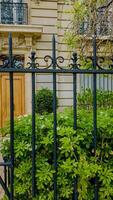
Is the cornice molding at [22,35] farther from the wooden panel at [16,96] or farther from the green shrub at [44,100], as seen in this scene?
the green shrub at [44,100]

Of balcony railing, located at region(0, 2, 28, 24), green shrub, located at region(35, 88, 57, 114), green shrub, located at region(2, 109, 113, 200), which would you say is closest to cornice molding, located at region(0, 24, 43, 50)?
balcony railing, located at region(0, 2, 28, 24)

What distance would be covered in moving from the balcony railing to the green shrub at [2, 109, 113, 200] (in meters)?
15.3

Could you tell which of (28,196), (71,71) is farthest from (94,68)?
(28,196)

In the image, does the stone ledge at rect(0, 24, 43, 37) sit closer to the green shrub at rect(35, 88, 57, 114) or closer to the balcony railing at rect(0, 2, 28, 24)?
the balcony railing at rect(0, 2, 28, 24)

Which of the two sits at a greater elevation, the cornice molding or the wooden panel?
the cornice molding

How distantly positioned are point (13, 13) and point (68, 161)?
15.9 metres

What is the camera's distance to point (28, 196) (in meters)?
3.68

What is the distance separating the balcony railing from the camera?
1848 centimetres

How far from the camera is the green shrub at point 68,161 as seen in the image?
353 cm

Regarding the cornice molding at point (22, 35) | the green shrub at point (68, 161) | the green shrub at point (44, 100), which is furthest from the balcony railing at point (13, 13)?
the green shrub at point (68, 161)

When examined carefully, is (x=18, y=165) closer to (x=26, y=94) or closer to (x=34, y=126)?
(x=34, y=126)

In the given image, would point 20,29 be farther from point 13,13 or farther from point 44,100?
point 44,100

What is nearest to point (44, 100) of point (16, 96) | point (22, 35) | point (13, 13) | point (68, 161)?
point (16, 96)

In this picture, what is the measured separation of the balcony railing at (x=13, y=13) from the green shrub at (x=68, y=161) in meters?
15.3
